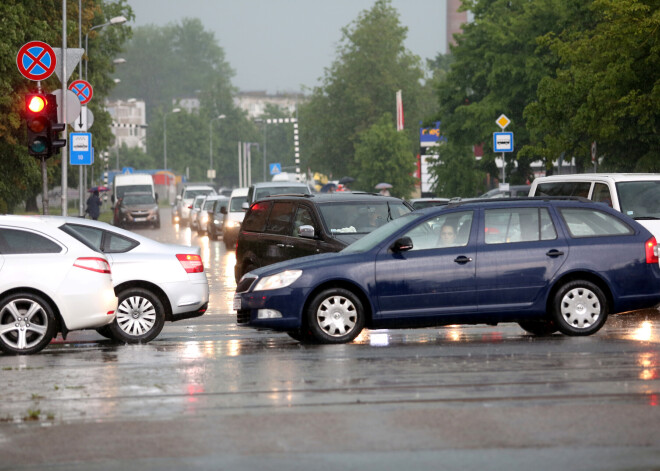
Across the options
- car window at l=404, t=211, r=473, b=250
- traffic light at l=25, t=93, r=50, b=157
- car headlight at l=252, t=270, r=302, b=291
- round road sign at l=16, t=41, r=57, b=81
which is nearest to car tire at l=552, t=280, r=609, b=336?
car window at l=404, t=211, r=473, b=250

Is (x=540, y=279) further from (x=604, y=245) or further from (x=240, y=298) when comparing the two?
(x=240, y=298)

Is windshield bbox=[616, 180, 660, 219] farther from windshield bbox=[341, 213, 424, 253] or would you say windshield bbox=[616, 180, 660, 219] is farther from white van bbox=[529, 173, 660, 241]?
windshield bbox=[341, 213, 424, 253]

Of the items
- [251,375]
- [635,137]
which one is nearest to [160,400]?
[251,375]

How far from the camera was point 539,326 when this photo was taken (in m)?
15.0

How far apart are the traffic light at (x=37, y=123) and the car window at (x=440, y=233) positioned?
9103 mm

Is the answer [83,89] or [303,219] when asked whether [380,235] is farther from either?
[83,89]

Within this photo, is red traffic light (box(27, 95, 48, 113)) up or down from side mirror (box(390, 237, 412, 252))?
up

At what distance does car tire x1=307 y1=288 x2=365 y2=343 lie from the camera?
1383 cm

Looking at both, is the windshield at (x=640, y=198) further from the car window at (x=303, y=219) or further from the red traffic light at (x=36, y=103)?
the red traffic light at (x=36, y=103)

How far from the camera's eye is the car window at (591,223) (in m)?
14.6

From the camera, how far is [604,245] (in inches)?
568

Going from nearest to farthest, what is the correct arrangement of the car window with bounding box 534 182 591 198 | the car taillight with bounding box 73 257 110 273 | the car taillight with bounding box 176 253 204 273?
1. the car taillight with bounding box 73 257 110 273
2. the car taillight with bounding box 176 253 204 273
3. the car window with bounding box 534 182 591 198

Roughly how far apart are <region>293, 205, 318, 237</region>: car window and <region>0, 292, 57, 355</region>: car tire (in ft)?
16.3

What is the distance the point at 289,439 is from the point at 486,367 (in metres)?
3.74
